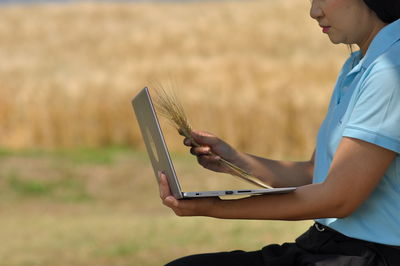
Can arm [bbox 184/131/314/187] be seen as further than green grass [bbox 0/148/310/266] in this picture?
No

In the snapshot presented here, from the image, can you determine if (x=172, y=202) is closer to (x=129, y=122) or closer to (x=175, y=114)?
(x=175, y=114)

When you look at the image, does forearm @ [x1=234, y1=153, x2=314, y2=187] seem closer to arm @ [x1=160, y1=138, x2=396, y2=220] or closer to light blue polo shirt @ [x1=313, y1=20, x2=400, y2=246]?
light blue polo shirt @ [x1=313, y1=20, x2=400, y2=246]

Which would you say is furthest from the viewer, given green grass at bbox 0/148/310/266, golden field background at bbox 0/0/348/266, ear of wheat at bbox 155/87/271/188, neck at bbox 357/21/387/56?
golden field background at bbox 0/0/348/266

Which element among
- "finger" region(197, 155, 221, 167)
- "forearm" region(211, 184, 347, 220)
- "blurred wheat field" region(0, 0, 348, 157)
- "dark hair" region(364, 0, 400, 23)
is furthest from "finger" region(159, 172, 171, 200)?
"blurred wheat field" region(0, 0, 348, 157)

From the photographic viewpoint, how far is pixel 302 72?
55.0 ft

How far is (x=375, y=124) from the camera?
7.21ft

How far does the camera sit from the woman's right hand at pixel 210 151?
269cm

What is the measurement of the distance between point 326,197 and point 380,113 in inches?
9.5

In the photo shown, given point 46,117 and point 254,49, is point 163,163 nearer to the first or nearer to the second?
point 46,117

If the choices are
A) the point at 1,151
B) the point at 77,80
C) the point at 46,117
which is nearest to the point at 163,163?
the point at 1,151

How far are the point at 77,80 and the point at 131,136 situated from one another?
225 cm

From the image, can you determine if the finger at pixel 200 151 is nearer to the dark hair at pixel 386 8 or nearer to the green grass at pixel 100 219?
the dark hair at pixel 386 8

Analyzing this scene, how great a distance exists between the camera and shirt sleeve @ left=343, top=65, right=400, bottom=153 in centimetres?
219

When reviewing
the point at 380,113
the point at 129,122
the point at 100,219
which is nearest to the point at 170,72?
the point at 129,122
